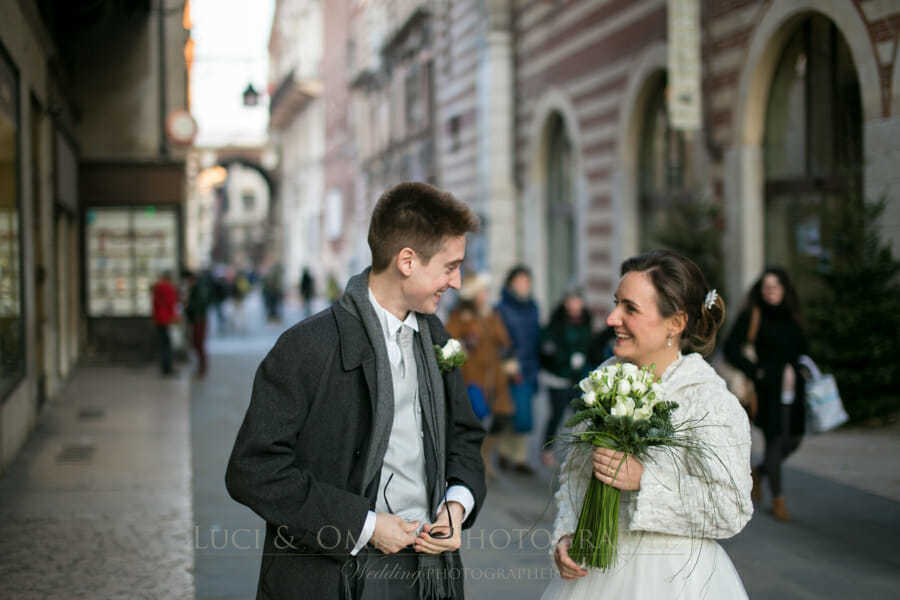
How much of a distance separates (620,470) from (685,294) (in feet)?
1.87

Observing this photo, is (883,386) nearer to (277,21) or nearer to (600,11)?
(600,11)

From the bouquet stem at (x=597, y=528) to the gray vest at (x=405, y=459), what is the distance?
45 cm

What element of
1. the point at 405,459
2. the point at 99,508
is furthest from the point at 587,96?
the point at 405,459

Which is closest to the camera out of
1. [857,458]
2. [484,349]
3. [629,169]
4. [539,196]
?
[857,458]

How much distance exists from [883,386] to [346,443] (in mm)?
9030

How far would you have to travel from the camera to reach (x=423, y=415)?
11.0ft

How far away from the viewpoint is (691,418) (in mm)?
3307

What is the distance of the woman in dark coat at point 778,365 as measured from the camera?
857cm

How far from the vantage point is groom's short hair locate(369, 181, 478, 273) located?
10.7 feet

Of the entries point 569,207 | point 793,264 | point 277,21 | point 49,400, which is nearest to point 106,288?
point 49,400

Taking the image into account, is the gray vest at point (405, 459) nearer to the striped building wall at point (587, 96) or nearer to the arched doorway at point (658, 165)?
the arched doorway at point (658, 165)

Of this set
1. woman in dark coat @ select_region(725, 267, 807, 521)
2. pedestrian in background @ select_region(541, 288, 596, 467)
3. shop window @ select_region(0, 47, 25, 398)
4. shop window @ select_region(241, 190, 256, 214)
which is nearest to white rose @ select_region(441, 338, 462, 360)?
woman in dark coat @ select_region(725, 267, 807, 521)

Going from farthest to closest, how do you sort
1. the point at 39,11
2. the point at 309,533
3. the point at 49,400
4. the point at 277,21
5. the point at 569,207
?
the point at 277,21, the point at 569,207, the point at 49,400, the point at 39,11, the point at 309,533

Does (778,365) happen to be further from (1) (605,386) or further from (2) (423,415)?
(2) (423,415)
